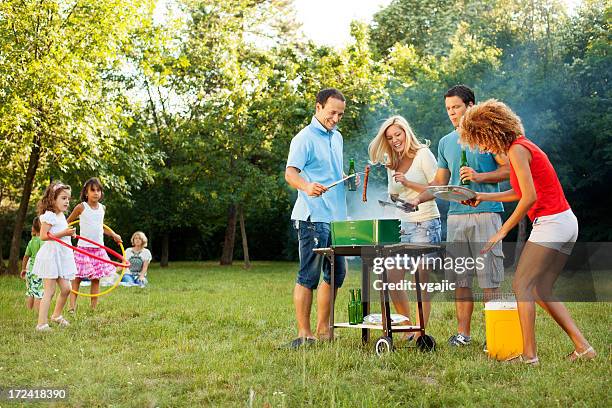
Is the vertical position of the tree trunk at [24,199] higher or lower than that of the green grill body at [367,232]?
higher

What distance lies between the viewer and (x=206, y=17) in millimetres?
26344

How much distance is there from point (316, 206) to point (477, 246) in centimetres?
126

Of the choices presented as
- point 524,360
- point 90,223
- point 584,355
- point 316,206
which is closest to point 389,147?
point 316,206

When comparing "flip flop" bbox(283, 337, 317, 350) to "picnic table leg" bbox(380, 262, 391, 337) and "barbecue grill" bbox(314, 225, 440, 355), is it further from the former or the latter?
"picnic table leg" bbox(380, 262, 391, 337)

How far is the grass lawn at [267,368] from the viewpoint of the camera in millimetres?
4297

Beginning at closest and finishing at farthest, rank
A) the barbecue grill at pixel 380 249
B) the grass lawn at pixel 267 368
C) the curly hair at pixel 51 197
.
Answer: the grass lawn at pixel 267 368 → the barbecue grill at pixel 380 249 → the curly hair at pixel 51 197

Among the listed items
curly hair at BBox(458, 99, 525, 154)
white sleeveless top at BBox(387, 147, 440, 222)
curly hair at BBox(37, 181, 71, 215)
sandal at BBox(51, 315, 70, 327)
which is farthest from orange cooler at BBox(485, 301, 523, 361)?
curly hair at BBox(37, 181, 71, 215)

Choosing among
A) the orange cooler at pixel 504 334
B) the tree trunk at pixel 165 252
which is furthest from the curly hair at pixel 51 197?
the tree trunk at pixel 165 252

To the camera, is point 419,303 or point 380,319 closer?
point 419,303

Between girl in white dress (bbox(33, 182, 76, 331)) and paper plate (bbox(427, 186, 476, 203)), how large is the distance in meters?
4.01

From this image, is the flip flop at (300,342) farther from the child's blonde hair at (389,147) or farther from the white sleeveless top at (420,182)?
the child's blonde hair at (389,147)

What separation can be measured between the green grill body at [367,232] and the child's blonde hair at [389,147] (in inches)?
23.4

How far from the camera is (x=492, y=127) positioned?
5074 millimetres

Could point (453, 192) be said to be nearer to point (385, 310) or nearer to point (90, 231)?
point (385, 310)
